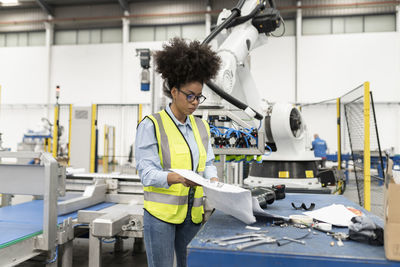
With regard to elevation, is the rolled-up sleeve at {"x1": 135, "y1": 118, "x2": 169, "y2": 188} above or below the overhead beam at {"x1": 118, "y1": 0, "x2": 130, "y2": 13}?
below

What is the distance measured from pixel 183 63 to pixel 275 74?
9.25 m

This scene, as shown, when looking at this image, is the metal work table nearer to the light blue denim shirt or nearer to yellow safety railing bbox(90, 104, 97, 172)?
the light blue denim shirt

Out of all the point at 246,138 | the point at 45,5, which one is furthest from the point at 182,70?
the point at 45,5

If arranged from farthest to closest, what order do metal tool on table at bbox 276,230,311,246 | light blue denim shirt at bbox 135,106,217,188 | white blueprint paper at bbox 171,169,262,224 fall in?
light blue denim shirt at bbox 135,106,217,188, white blueprint paper at bbox 171,169,262,224, metal tool on table at bbox 276,230,311,246

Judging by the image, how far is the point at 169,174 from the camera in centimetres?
119

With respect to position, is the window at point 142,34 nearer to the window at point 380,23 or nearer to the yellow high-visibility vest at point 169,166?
the window at point 380,23

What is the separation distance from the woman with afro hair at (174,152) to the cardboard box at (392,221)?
672 mm

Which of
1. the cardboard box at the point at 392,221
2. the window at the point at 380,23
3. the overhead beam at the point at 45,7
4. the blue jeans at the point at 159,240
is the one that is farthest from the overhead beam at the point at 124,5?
the cardboard box at the point at 392,221

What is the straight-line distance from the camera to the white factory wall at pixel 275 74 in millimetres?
9570

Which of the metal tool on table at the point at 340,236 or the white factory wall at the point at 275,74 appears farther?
the white factory wall at the point at 275,74

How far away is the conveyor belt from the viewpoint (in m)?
1.78

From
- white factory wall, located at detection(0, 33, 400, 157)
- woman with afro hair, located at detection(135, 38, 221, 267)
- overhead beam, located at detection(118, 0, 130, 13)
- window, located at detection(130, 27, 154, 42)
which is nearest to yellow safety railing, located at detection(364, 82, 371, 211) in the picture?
woman with afro hair, located at detection(135, 38, 221, 267)

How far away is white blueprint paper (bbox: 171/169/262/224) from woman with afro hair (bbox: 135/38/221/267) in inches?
5.1

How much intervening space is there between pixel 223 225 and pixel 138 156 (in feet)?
1.42
